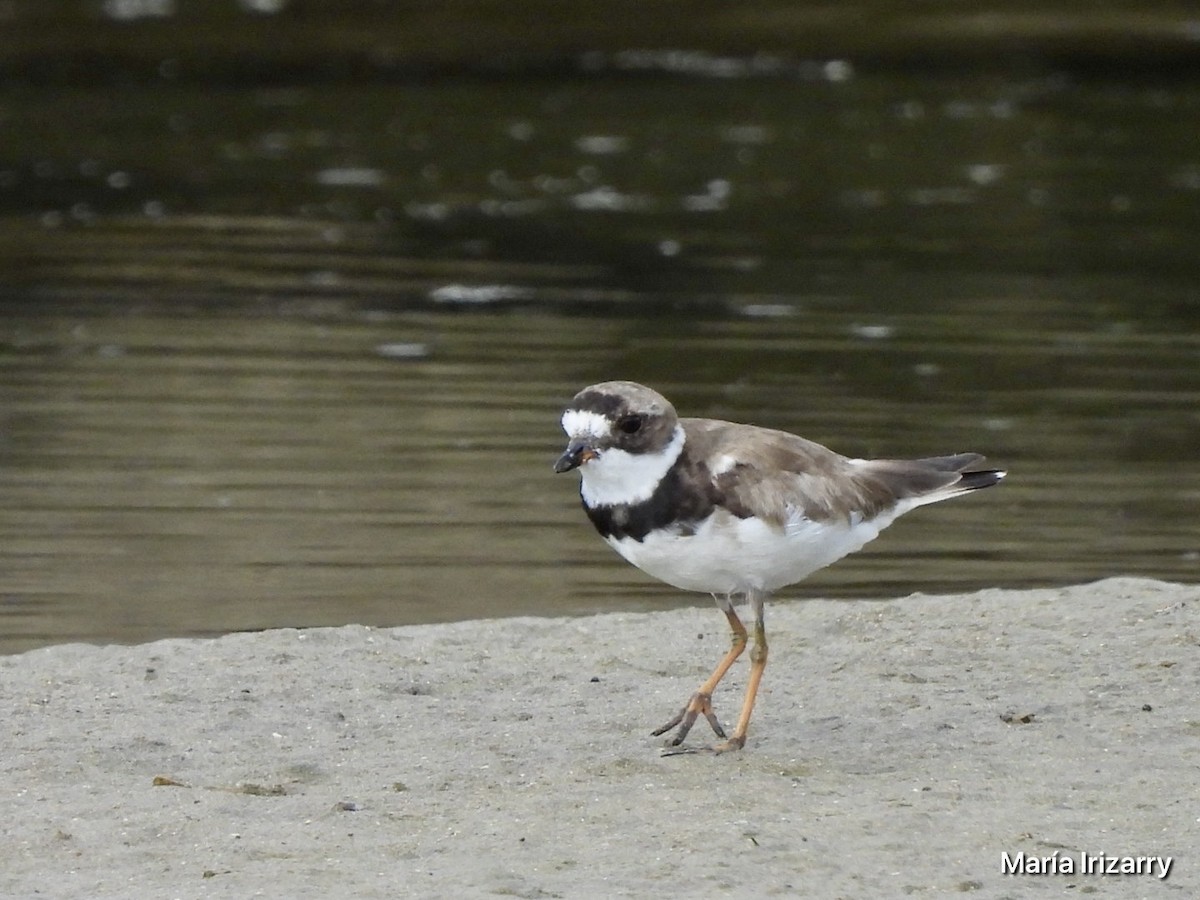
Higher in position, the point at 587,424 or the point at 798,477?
the point at 587,424

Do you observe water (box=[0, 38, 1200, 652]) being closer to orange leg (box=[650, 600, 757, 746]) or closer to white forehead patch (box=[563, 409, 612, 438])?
orange leg (box=[650, 600, 757, 746])

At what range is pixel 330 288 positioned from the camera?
53.5 feet

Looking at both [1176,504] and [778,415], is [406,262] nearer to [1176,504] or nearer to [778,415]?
[778,415]

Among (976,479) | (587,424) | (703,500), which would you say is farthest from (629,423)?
(976,479)

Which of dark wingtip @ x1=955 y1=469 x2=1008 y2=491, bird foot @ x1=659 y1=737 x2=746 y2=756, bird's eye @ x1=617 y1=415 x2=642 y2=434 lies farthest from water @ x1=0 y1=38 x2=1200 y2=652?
bird's eye @ x1=617 y1=415 x2=642 y2=434

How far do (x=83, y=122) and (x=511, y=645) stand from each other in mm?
16673

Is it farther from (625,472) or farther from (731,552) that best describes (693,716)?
(625,472)

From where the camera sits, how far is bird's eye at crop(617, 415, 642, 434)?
6562 mm

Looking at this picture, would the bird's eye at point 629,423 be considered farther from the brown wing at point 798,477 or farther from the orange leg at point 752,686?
the orange leg at point 752,686

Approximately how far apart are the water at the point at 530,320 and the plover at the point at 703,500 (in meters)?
2.49

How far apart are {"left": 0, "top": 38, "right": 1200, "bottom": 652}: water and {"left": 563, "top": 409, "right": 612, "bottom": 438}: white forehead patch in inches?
107

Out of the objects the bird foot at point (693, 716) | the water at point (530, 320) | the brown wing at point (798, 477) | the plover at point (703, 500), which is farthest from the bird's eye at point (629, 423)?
the water at point (530, 320)

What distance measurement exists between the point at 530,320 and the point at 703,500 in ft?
28.9

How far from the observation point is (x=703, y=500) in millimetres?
6625
